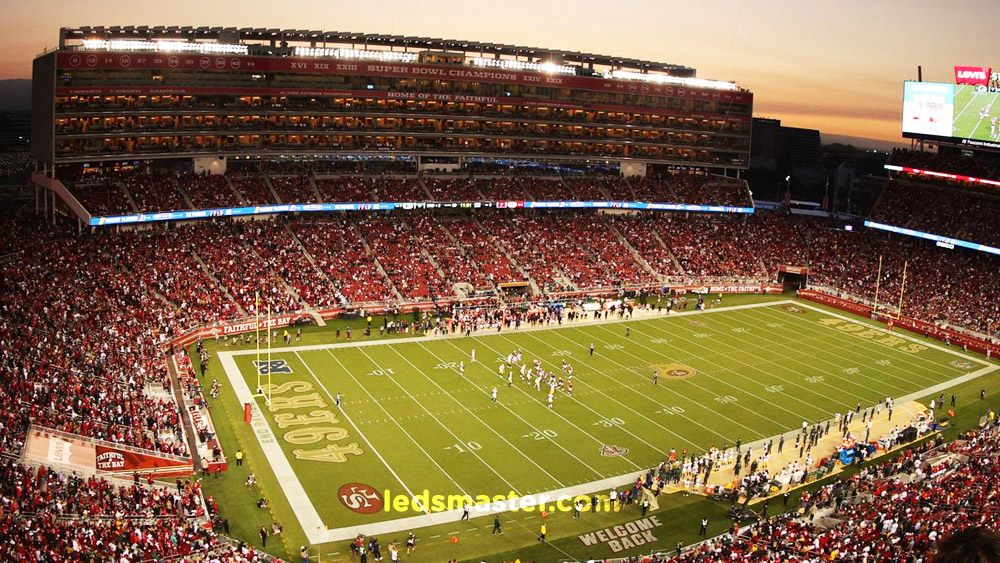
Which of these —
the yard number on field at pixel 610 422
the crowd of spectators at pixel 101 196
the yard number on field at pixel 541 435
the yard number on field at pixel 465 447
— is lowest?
the yard number on field at pixel 465 447

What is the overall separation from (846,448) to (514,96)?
41.6 meters

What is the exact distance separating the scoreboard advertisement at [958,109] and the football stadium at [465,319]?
25 cm

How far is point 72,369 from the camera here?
99.1 ft

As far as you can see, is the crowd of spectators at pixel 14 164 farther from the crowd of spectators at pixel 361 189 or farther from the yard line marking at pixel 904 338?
the yard line marking at pixel 904 338

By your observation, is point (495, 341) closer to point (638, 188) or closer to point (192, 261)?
point (192, 261)

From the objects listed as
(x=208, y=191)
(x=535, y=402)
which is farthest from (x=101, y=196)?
(x=535, y=402)

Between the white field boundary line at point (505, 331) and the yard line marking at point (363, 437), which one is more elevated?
the white field boundary line at point (505, 331)

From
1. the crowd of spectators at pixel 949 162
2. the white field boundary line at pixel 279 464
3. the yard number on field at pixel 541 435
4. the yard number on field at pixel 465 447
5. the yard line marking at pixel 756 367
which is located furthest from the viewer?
the crowd of spectators at pixel 949 162

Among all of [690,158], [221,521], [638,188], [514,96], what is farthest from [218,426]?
[690,158]

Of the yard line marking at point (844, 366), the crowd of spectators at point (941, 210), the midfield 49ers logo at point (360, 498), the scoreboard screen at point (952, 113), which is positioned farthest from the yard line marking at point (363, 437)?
the scoreboard screen at point (952, 113)

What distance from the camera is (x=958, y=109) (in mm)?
56375

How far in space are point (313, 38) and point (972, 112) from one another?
45435mm

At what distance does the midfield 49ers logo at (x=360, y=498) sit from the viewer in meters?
26.5

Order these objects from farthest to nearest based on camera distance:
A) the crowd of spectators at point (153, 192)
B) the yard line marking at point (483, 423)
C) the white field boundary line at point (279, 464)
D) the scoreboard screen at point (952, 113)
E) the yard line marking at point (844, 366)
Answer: the scoreboard screen at point (952, 113) → the crowd of spectators at point (153, 192) → the yard line marking at point (844, 366) → the yard line marking at point (483, 423) → the white field boundary line at point (279, 464)
